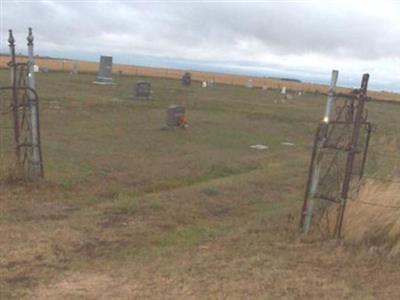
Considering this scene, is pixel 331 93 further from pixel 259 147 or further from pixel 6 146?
pixel 259 147

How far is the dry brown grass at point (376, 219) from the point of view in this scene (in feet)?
28.5

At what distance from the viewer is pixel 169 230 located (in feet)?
31.8

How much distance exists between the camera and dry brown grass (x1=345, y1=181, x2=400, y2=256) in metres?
8.69

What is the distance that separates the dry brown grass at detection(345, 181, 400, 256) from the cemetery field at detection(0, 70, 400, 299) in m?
0.35

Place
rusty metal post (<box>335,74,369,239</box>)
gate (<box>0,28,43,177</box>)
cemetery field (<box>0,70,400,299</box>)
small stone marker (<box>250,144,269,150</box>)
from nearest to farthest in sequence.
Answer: cemetery field (<box>0,70,400,299</box>) < rusty metal post (<box>335,74,369,239</box>) < gate (<box>0,28,43,177</box>) < small stone marker (<box>250,144,269,150</box>)

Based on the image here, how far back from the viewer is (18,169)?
482 inches

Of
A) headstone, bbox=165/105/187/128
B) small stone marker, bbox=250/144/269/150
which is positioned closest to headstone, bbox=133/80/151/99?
headstone, bbox=165/105/187/128

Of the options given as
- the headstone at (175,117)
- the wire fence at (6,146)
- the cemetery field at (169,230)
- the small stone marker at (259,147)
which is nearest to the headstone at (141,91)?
the wire fence at (6,146)

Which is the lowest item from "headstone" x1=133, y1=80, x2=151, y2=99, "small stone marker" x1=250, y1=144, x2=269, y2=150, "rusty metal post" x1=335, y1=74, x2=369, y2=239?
"small stone marker" x1=250, y1=144, x2=269, y2=150

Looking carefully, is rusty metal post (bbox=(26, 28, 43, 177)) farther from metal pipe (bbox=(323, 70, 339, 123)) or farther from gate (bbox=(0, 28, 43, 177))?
metal pipe (bbox=(323, 70, 339, 123))

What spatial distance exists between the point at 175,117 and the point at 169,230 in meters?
14.8

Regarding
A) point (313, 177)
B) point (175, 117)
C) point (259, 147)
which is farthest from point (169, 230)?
point (175, 117)

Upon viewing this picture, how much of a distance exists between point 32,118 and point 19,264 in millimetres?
5308

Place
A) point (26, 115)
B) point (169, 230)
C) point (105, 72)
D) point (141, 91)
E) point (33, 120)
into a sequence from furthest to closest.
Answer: point (105, 72) → point (141, 91) → point (26, 115) → point (33, 120) → point (169, 230)
